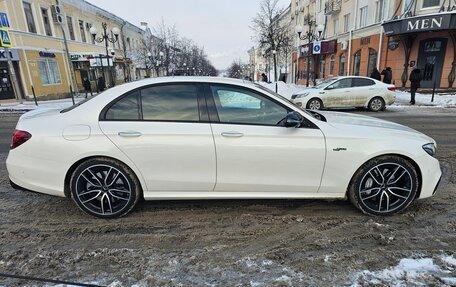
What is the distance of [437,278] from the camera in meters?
2.36

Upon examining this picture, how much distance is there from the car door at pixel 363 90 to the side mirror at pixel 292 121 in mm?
10298

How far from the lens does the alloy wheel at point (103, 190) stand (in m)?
3.26

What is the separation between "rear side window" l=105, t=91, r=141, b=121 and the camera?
10.6 ft

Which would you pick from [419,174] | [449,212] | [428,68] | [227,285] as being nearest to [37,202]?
[227,285]

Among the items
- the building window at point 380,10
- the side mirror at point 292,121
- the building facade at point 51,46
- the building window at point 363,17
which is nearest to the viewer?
the side mirror at point 292,121

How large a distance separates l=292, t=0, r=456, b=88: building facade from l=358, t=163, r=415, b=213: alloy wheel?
17637 mm

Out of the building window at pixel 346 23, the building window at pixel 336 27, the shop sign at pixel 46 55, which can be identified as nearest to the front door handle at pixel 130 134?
the shop sign at pixel 46 55

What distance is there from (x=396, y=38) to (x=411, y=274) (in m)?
22.2

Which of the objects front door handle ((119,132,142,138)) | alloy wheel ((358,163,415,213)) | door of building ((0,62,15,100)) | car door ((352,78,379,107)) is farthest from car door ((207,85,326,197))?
door of building ((0,62,15,100))

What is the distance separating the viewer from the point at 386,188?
3.32 m

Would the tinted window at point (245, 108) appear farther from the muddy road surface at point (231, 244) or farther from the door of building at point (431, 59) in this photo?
the door of building at point (431, 59)

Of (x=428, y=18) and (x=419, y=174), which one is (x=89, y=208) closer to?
(x=419, y=174)

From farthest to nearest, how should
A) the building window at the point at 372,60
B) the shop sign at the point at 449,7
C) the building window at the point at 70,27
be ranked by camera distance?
the building window at the point at 70,27, the building window at the point at 372,60, the shop sign at the point at 449,7

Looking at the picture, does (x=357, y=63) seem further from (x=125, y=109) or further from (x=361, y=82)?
(x=125, y=109)
